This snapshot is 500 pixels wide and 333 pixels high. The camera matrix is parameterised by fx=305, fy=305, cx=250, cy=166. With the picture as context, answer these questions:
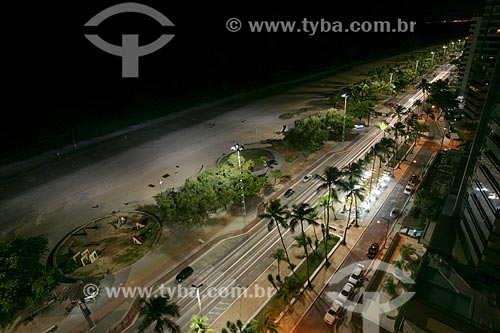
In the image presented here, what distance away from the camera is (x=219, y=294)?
1767 inches

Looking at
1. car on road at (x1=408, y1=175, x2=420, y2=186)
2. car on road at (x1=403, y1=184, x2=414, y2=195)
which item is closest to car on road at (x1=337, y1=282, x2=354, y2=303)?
car on road at (x1=403, y1=184, x2=414, y2=195)

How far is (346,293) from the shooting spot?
4234 centimetres

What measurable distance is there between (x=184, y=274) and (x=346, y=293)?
24.1 meters

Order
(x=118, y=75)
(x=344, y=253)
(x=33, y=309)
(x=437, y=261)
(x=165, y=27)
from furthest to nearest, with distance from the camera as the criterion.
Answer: (x=165, y=27), (x=118, y=75), (x=344, y=253), (x=33, y=309), (x=437, y=261)

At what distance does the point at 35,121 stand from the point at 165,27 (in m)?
107

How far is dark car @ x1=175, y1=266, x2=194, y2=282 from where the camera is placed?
46969mm

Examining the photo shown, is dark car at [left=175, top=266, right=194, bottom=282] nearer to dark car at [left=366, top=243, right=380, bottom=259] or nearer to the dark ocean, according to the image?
dark car at [left=366, top=243, right=380, bottom=259]

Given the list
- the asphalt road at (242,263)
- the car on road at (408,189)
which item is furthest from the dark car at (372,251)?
the car on road at (408,189)

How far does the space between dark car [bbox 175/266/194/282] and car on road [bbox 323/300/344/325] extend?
21.1 meters

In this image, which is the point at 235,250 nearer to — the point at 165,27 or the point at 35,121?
the point at 35,121

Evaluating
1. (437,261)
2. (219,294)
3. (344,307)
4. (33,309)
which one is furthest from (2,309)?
(437,261)

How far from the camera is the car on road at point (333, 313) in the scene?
128 feet

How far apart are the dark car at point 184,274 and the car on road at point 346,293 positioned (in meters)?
22.6

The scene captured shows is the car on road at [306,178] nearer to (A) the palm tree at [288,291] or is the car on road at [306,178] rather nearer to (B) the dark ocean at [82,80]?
(A) the palm tree at [288,291]
